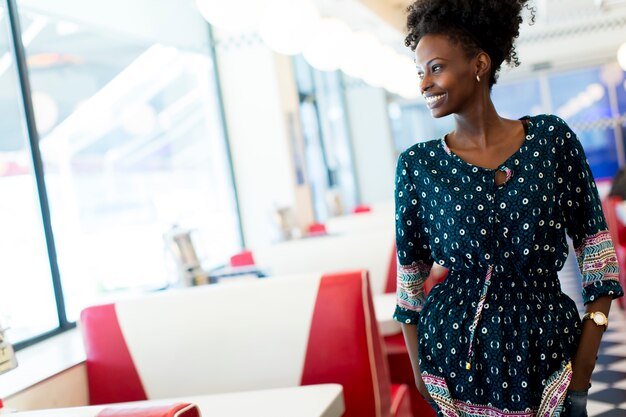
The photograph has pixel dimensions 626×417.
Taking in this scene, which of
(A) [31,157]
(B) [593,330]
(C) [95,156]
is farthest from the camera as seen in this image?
(C) [95,156]

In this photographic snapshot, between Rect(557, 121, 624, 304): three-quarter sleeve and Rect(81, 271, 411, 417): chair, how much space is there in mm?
1016

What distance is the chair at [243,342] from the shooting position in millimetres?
2318

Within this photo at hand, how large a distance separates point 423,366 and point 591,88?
41.2ft

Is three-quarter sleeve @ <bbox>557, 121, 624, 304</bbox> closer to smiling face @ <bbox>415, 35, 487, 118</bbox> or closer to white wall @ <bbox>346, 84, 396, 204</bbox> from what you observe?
smiling face @ <bbox>415, 35, 487, 118</bbox>

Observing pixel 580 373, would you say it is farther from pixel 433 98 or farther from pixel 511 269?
pixel 433 98

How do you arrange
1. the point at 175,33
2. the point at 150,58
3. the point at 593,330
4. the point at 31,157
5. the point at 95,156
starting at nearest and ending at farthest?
the point at 593,330 → the point at 31,157 → the point at 95,156 → the point at 150,58 → the point at 175,33

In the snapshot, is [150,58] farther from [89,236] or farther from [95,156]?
[89,236]

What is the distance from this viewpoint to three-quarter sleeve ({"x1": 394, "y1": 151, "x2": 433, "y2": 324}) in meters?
1.45

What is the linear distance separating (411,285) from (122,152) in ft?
11.1

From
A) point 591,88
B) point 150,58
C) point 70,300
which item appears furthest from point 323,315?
point 591,88

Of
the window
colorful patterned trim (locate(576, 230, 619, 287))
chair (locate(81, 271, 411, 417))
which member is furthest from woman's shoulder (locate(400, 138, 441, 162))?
the window

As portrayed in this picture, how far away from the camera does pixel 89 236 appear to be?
3957 mm

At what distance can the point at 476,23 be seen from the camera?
1.38 meters

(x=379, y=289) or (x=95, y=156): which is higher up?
(x=95, y=156)
